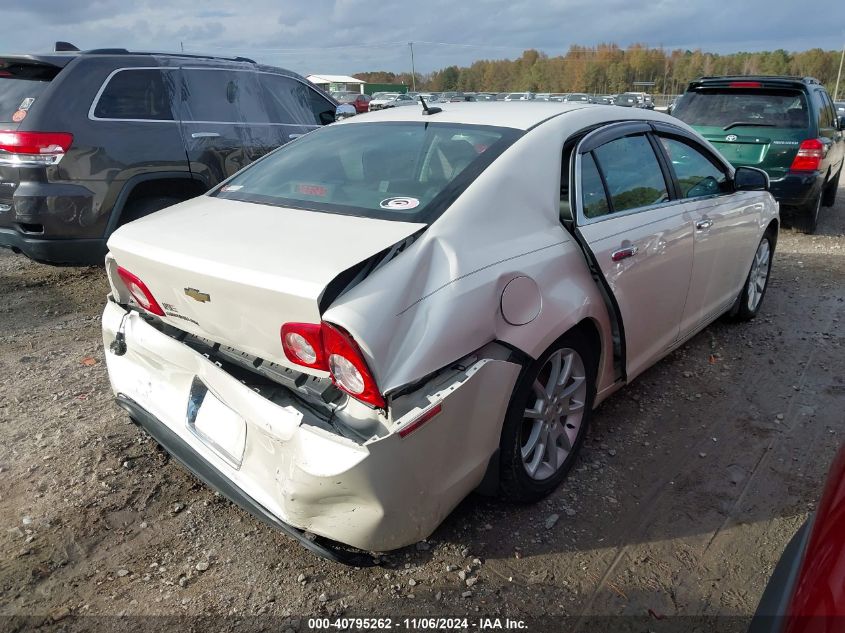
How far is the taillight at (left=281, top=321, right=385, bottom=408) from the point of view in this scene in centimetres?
196

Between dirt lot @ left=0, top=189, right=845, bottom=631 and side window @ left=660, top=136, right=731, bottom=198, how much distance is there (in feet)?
3.86

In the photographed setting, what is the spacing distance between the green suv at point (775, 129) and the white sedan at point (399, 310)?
4961 mm

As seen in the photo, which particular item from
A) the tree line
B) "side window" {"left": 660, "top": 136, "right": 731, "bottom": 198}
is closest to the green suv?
"side window" {"left": 660, "top": 136, "right": 731, "bottom": 198}

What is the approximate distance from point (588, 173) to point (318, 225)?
1.31 metres

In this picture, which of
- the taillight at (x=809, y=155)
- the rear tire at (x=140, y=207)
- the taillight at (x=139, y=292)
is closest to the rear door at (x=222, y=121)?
the rear tire at (x=140, y=207)

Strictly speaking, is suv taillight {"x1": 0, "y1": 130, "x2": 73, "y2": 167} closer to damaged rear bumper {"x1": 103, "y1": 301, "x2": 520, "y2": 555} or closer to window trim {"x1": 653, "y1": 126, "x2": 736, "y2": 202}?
damaged rear bumper {"x1": 103, "y1": 301, "x2": 520, "y2": 555}

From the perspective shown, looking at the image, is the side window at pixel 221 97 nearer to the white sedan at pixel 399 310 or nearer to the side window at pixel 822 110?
the white sedan at pixel 399 310

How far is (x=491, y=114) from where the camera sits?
3.14 meters

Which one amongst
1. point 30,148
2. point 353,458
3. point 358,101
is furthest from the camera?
point 358,101

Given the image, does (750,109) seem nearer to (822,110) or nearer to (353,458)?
(822,110)

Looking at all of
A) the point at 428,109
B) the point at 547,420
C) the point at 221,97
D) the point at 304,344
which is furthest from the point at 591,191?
the point at 221,97

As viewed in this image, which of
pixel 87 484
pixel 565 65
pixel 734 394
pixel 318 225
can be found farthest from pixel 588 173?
pixel 565 65

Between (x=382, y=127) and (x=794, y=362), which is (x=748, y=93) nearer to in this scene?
(x=794, y=362)

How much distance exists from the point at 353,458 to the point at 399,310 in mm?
472
